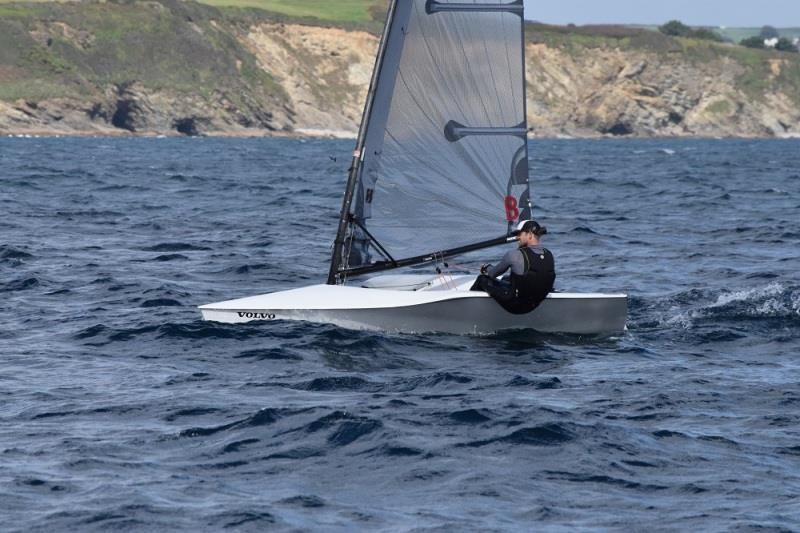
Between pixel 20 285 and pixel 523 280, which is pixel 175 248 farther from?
pixel 523 280

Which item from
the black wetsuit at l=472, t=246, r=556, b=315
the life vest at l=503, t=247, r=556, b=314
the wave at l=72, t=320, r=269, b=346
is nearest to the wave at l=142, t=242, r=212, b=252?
the wave at l=72, t=320, r=269, b=346

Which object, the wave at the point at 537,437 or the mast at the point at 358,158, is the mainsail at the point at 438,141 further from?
the wave at the point at 537,437

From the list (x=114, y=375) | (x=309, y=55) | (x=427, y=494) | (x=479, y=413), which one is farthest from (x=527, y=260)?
(x=309, y=55)

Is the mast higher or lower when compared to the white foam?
higher

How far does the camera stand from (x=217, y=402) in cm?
1295

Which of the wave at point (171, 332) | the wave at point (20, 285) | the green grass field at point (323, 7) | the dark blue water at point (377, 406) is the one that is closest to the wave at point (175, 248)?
the dark blue water at point (377, 406)

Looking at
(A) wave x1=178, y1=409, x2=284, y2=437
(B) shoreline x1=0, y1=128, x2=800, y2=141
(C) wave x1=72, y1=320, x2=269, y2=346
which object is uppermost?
(C) wave x1=72, y1=320, x2=269, y2=346

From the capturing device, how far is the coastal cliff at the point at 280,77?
12675 centimetres

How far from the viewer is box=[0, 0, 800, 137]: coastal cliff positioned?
4990 inches

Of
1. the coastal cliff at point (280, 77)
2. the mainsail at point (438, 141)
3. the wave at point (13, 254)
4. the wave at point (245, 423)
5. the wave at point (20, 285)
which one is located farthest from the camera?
the coastal cliff at point (280, 77)

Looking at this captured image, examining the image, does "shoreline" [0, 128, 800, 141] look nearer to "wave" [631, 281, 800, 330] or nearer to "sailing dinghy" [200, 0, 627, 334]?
"wave" [631, 281, 800, 330]

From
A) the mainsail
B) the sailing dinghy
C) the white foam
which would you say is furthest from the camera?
the white foam

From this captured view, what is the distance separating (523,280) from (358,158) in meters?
2.77

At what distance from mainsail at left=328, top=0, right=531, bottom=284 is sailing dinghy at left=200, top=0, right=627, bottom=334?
14 mm
